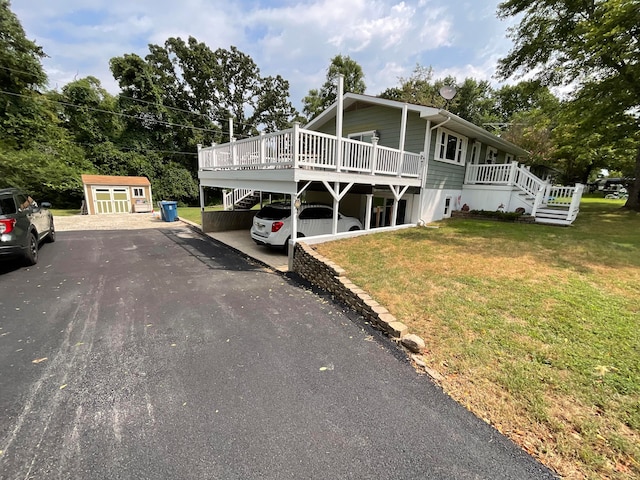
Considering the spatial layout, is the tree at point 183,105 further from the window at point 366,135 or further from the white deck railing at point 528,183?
the white deck railing at point 528,183

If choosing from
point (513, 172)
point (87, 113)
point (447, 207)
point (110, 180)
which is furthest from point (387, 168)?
point (87, 113)

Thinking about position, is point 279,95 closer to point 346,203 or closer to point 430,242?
point 346,203

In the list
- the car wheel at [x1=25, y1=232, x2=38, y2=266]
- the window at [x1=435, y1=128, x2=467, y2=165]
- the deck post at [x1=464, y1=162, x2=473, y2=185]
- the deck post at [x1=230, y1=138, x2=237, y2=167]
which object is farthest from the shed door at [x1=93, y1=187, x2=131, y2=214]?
the deck post at [x1=464, y1=162, x2=473, y2=185]

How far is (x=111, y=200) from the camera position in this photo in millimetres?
18422

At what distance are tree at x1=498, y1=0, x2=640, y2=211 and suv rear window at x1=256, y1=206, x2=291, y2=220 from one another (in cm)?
1228

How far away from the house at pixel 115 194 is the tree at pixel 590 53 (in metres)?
24.3

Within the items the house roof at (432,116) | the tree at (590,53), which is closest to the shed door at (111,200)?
the house roof at (432,116)

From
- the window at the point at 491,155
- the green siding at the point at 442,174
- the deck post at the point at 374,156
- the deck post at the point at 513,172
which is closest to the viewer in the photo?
the deck post at the point at 374,156

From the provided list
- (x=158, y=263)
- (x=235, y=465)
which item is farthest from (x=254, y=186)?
(x=235, y=465)

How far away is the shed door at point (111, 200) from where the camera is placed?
1792cm

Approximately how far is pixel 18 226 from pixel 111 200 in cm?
1495

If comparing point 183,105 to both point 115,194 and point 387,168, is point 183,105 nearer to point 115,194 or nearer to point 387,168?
point 115,194

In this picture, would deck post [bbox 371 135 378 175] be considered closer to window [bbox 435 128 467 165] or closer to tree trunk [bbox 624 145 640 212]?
window [bbox 435 128 467 165]

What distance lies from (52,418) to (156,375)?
0.80 meters
